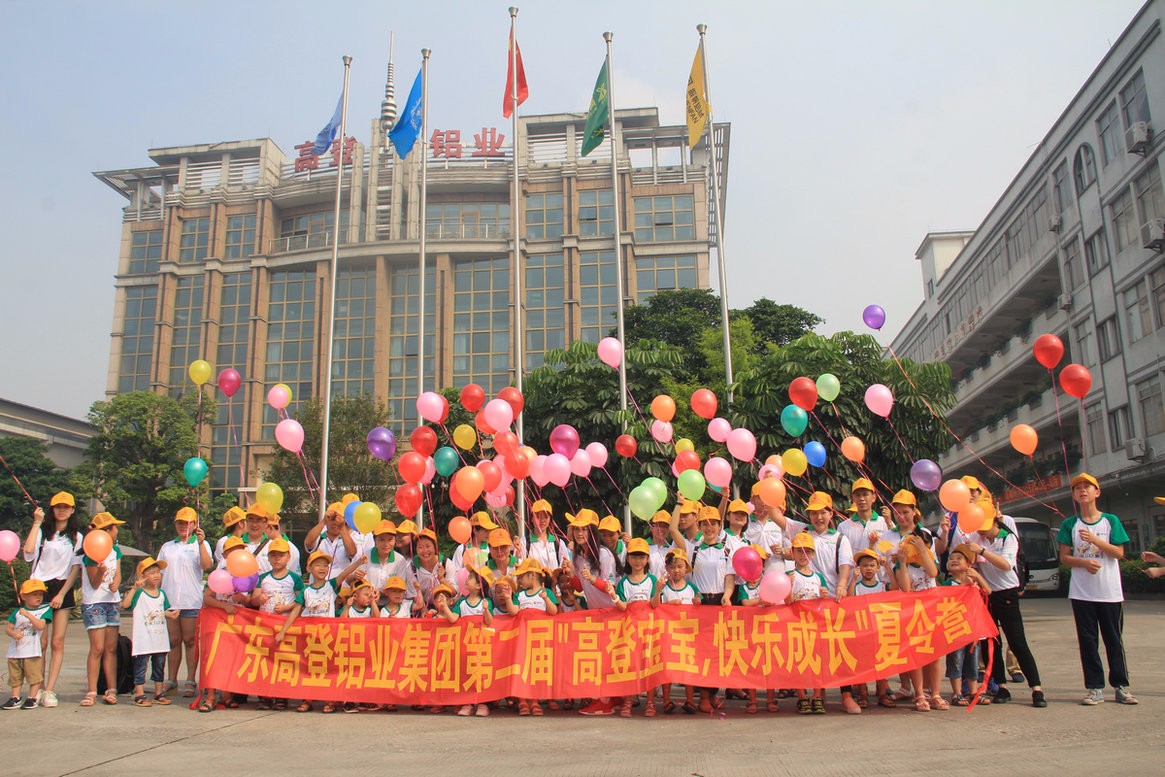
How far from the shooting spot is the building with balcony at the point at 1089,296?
22906mm

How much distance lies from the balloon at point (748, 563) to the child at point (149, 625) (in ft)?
15.8

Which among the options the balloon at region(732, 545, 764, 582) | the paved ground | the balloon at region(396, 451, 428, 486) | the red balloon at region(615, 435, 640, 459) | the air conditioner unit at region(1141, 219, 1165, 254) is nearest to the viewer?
the paved ground

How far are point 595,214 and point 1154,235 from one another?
84.2 ft

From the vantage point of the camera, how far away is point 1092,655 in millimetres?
6547

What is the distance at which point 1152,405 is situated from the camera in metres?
23.4

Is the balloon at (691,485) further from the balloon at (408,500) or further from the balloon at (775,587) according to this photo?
the balloon at (408,500)

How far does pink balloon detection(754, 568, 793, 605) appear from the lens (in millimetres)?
6766

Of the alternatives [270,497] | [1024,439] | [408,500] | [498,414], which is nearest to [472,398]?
[498,414]

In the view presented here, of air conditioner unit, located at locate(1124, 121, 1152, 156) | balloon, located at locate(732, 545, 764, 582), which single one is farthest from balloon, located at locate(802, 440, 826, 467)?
air conditioner unit, located at locate(1124, 121, 1152, 156)

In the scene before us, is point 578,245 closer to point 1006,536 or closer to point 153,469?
point 153,469

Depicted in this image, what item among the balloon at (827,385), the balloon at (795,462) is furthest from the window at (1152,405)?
the balloon at (795,462)

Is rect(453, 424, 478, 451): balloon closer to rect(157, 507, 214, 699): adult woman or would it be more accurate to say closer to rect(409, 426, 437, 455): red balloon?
rect(409, 426, 437, 455): red balloon

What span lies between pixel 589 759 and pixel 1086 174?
27218 millimetres

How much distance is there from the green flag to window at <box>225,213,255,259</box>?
32.3m
